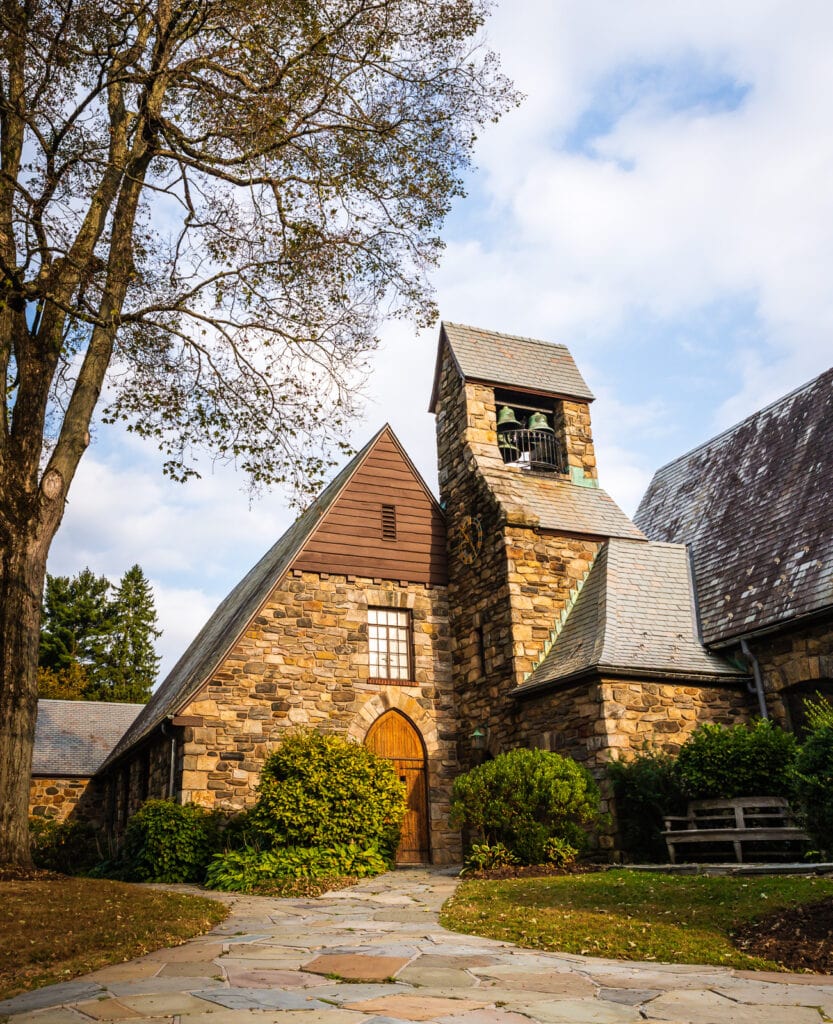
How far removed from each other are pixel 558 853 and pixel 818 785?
14.8 ft

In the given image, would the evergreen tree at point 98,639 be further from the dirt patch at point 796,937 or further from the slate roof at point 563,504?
the dirt patch at point 796,937

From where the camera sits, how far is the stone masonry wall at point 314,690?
49.6ft

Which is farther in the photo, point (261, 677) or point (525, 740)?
point (261, 677)

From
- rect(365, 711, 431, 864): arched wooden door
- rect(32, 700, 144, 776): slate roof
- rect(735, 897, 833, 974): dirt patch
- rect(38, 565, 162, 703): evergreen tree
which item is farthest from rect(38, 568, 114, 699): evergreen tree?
rect(735, 897, 833, 974): dirt patch

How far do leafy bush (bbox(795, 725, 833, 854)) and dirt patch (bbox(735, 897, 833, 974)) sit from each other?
51.7 inches

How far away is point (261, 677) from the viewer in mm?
15875

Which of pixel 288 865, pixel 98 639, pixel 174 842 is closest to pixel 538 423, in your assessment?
pixel 288 865

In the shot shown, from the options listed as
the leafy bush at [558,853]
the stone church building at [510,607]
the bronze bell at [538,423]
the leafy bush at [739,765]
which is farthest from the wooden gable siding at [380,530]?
the leafy bush at [739,765]

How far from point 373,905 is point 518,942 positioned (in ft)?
10.7

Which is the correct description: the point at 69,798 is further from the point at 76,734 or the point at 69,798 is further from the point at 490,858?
the point at 490,858

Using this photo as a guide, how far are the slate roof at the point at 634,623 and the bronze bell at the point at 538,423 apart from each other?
3158mm

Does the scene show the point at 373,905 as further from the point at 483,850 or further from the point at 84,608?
the point at 84,608

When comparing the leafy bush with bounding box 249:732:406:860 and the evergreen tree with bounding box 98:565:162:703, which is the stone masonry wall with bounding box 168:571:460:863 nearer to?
the leafy bush with bounding box 249:732:406:860

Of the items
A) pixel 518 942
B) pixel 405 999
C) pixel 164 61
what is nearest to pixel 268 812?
pixel 518 942
